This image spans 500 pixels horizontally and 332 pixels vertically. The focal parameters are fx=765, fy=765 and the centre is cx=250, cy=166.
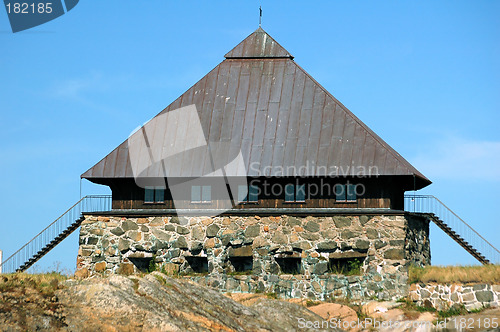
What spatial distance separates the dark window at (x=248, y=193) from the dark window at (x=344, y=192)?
3.24 meters

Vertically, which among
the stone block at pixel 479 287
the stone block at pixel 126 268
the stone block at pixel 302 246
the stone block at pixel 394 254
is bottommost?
the stone block at pixel 479 287

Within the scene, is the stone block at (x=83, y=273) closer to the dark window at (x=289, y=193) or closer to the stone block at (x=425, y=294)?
the dark window at (x=289, y=193)

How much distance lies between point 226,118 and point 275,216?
4901 millimetres

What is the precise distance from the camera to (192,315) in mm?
16219

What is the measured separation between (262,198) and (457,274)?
815 cm

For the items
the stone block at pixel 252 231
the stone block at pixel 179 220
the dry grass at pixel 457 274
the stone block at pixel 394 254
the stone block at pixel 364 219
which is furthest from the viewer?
the stone block at pixel 179 220

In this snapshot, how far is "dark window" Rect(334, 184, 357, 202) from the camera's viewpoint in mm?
30766

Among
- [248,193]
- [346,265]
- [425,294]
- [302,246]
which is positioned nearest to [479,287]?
[425,294]

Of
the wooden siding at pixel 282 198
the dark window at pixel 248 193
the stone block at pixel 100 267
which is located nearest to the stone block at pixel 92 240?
the stone block at pixel 100 267

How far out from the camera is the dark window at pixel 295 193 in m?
30.9

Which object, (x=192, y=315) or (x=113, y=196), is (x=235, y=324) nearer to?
(x=192, y=315)

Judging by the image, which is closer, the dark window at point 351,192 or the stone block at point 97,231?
the dark window at point 351,192

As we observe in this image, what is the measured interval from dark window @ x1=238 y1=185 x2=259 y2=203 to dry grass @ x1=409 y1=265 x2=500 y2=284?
6862mm

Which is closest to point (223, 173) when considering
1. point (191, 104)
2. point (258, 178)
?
point (258, 178)
